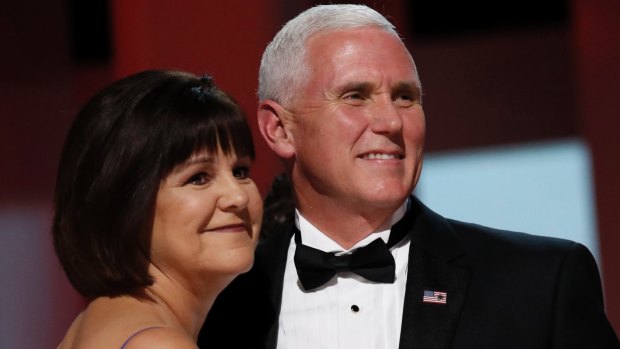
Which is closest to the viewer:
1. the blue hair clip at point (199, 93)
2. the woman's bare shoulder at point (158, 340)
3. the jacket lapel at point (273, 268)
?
the woman's bare shoulder at point (158, 340)

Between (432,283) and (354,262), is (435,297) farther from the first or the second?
(354,262)

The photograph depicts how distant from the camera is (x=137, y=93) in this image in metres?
2.33

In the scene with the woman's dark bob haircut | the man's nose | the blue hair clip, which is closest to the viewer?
the woman's dark bob haircut

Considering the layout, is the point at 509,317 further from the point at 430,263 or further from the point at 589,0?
the point at 589,0

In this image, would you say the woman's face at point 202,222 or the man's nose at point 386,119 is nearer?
the woman's face at point 202,222

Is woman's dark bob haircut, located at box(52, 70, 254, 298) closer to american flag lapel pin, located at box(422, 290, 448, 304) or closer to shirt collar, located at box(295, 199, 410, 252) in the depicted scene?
shirt collar, located at box(295, 199, 410, 252)

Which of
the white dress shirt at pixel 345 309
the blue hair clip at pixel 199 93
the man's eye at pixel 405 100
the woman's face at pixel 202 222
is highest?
the blue hair clip at pixel 199 93

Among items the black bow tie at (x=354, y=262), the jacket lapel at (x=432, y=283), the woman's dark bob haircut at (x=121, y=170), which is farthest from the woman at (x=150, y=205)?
the jacket lapel at (x=432, y=283)

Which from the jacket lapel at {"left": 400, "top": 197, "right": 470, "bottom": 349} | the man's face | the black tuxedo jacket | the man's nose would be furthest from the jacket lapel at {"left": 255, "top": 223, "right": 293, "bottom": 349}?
the man's nose

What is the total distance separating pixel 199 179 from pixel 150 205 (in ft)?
0.39

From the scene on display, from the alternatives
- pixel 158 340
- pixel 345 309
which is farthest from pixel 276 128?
pixel 158 340

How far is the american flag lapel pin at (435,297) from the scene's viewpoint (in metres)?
2.46

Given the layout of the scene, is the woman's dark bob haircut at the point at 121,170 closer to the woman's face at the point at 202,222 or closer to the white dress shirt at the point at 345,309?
the woman's face at the point at 202,222

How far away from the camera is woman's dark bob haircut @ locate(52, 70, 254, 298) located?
2.26 meters
